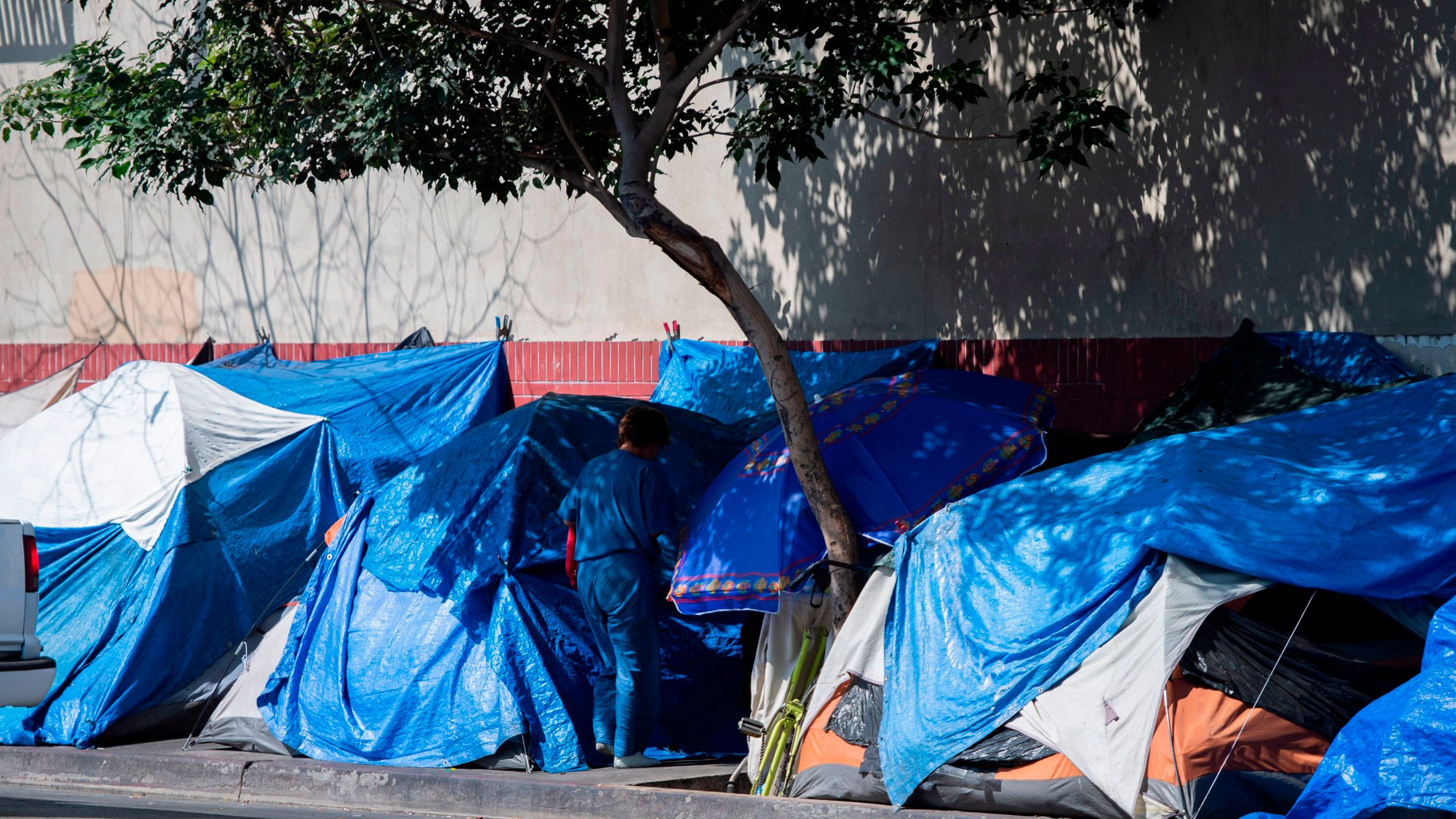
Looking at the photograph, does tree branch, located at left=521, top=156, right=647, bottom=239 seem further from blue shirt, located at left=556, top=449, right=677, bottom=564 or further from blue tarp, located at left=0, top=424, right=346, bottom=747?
blue tarp, located at left=0, top=424, right=346, bottom=747

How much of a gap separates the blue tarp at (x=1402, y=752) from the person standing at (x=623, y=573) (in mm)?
3263

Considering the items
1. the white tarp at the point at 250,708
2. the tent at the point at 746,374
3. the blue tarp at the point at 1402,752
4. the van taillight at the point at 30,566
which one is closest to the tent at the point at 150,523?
the white tarp at the point at 250,708

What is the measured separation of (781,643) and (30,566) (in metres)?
3.81

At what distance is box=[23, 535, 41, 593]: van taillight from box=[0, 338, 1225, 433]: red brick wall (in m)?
4.75

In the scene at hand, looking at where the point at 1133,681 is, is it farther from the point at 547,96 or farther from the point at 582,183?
the point at 547,96

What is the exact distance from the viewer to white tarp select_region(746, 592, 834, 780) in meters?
7.04

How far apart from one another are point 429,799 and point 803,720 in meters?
1.97

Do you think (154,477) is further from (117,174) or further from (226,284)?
(226,284)

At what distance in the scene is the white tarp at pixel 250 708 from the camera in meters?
8.16

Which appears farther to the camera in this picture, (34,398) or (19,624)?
(34,398)

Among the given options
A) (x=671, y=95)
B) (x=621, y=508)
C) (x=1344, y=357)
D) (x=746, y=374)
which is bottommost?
(x=621, y=508)

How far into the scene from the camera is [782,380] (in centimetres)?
682

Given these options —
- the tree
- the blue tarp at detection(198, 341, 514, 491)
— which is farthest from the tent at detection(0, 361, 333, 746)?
the tree

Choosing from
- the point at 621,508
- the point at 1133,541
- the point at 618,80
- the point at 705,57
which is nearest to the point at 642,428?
the point at 621,508
